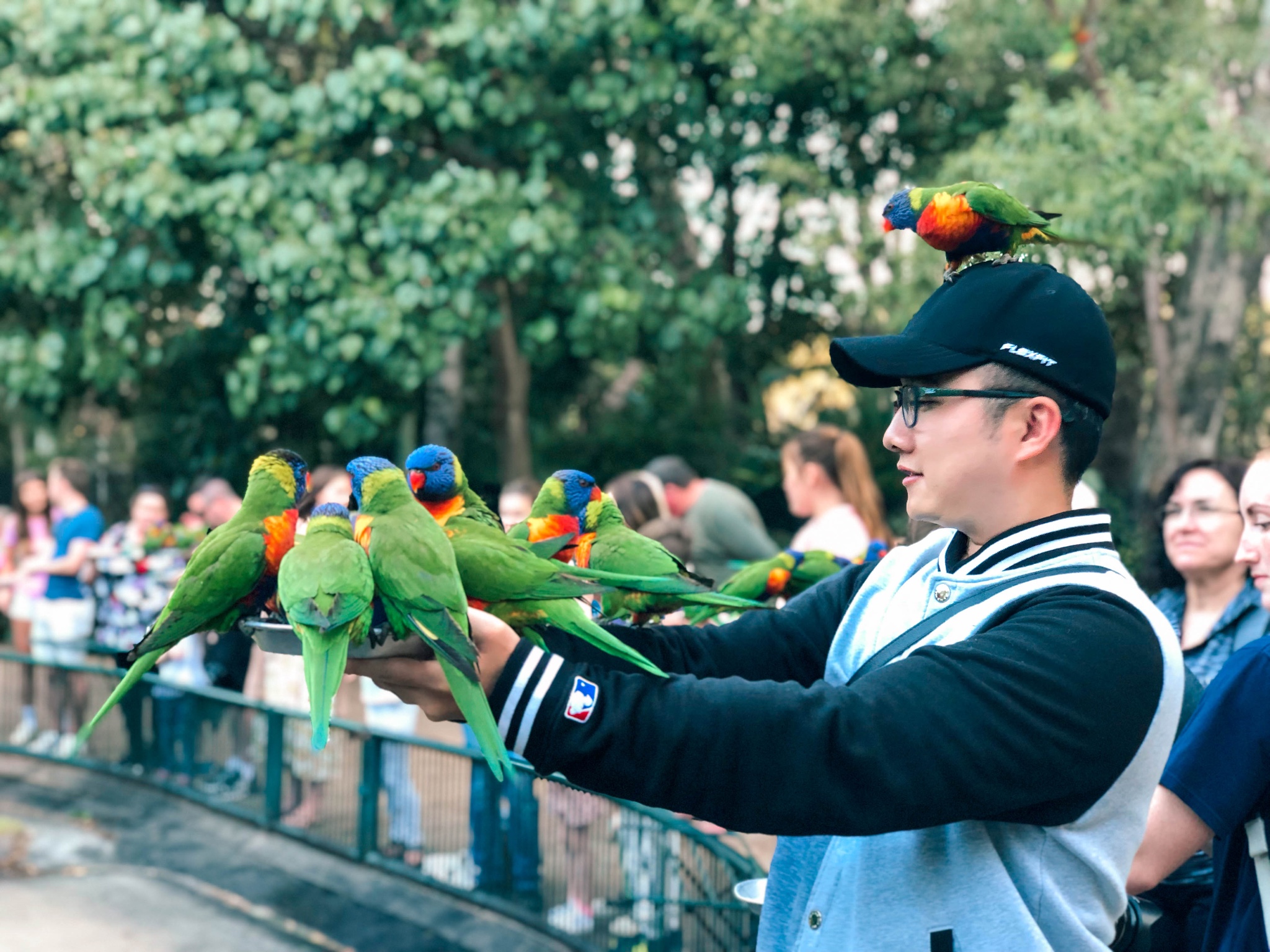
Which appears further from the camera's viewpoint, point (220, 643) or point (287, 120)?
point (287, 120)

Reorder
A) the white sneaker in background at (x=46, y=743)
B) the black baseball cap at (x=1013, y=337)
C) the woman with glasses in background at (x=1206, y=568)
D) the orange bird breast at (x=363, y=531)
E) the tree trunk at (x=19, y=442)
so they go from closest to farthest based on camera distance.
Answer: the black baseball cap at (x=1013, y=337) < the orange bird breast at (x=363, y=531) < the woman with glasses in background at (x=1206, y=568) < the white sneaker in background at (x=46, y=743) < the tree trunk at (x=19, y=442)

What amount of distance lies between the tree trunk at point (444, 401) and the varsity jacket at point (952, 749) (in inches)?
362

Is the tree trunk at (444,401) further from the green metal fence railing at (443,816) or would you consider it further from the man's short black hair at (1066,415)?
the man's short black hair at (1066,415)

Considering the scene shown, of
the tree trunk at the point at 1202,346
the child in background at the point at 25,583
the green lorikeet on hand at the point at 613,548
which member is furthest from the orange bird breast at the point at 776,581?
the tree trunk at the point at 1202,346

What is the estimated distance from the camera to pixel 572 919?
4930 millimetres

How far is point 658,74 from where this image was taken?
347 inches

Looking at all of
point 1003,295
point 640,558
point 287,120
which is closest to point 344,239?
point 287,120

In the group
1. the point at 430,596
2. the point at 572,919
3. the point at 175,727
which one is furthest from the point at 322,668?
the point at 175,727

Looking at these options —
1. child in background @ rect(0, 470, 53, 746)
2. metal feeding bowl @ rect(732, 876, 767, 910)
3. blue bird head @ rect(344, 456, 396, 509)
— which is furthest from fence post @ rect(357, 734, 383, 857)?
blue bird head @ rect(344, 456, 396, 509)

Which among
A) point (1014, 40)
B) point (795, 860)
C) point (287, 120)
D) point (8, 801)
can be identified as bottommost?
point (8, 801)

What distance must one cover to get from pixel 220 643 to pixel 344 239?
10.4 ft

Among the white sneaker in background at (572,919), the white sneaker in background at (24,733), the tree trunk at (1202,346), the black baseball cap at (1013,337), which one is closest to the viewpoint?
the black baseball cap at (1013,337)

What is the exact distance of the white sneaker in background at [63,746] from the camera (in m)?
7.85

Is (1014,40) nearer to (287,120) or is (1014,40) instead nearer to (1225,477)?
(287,120)
